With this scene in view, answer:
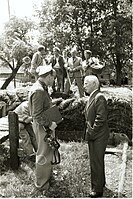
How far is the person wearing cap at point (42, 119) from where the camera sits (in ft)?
16.4

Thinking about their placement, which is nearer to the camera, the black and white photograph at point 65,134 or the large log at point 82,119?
the black and white photograph at point 65,134

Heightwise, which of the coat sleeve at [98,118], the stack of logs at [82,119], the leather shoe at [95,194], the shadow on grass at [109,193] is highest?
the coat sleeve at [98,118]

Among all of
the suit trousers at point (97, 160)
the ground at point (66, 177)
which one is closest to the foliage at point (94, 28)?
the ground at point (66, 177)

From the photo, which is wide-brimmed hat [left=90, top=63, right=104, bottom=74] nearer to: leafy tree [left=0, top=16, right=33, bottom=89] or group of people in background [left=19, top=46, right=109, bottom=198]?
group of people in background [left=19, top=46, right=109, bottom=198]

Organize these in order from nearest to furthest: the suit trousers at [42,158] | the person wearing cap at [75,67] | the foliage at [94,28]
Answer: the suit trousers at [42,158] → the person wearing cap at [75,67] → the foliage at [94,28]

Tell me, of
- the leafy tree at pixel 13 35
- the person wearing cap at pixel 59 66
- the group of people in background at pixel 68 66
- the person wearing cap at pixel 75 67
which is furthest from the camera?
the leafy tree at pixel 13 35

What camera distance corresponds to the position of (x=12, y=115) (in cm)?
626

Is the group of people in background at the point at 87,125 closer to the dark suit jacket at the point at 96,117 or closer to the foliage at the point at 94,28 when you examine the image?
the dark suit jacket at the point at 96,117

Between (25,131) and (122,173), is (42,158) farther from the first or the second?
(122,173)

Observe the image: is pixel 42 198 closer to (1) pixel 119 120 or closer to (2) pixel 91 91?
(2) pixel 91 91

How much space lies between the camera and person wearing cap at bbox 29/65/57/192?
16.4ft

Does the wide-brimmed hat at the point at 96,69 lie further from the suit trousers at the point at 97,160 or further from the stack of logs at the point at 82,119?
the suit trousers at the point at 97,160

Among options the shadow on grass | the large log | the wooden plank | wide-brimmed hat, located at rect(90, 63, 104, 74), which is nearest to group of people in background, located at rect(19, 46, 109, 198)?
the shadow on grass

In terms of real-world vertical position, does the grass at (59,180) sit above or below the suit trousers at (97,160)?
below
